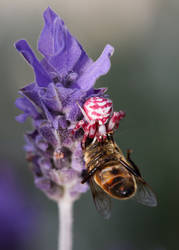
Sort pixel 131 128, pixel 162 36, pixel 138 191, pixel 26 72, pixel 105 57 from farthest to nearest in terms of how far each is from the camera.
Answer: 1. pixel 162 36
2. pixel 26 72
3. pixel 131 128
4. pixel 138 191
5. pixel 105 57

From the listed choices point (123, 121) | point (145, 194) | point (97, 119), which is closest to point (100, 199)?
point (145, 194)

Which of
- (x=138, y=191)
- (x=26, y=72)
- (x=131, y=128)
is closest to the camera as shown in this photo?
(x=138, y=191)

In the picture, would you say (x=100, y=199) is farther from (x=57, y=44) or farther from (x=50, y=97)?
(x=57, y=44)

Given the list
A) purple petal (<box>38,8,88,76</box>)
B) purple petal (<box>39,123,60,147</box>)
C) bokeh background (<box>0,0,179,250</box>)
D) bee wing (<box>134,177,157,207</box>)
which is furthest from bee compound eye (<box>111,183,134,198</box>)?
Answer: bokeh background (<box>0,0,179,250</box>)

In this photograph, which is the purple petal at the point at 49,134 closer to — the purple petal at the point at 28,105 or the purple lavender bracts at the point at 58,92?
the purple lavender bracts at the point at 58,92

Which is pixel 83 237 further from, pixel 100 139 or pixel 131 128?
pixel 100 139

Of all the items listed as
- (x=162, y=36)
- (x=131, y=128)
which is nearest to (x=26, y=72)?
(x=131, y=128)
